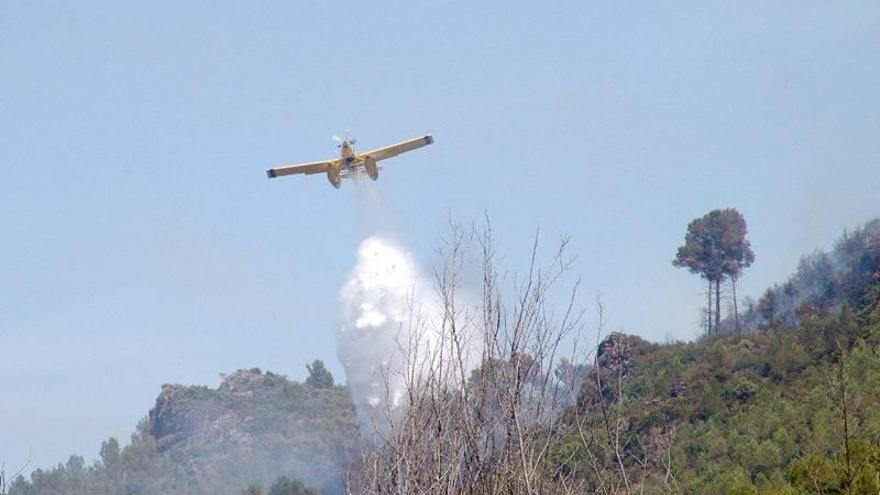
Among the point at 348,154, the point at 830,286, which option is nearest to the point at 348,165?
the point at 348,154

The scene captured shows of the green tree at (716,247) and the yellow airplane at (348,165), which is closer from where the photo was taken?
the yellow airplane at (348,165)

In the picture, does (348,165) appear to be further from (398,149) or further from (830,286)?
(830,286)

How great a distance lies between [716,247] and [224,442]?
202 ft

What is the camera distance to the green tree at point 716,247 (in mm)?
78188

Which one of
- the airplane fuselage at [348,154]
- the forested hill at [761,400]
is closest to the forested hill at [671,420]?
the forested hill at [761,400]

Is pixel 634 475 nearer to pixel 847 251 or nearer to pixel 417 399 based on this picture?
pixel 417 399

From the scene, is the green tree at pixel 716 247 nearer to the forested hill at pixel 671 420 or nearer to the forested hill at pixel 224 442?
the forested hill at pixel 671 420

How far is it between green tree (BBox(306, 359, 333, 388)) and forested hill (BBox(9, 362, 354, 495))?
9 centimetres

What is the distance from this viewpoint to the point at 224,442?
12762 centimetres

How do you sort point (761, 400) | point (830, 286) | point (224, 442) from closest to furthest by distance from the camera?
1. point (761, 400)
2. point (830, 286)
3. point (224, 442)

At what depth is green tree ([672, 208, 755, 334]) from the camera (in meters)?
78.2

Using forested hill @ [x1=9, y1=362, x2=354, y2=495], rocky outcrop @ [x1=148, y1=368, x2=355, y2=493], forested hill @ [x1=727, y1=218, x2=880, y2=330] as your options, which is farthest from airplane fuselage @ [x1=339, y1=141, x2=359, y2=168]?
rocky outcrop @ [x1=148, y1=368, x2=355, y2=493]

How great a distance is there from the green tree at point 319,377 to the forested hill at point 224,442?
9 cm

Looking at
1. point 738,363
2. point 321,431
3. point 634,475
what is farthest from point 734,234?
point 321,431
